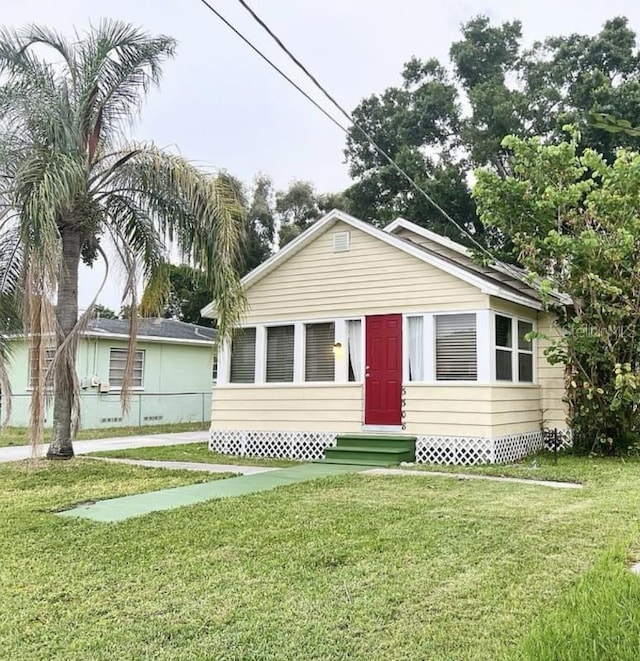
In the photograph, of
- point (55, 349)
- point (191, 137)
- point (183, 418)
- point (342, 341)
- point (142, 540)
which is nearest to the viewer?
point (142, 540)

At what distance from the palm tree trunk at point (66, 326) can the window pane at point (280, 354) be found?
3.66 meters

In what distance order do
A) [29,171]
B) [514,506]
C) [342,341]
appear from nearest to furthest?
[514,506] → [29,171] → [342,341]

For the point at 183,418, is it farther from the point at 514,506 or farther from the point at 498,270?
the point at 514,506

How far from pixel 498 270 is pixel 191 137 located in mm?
9677

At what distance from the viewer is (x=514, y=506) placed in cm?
612

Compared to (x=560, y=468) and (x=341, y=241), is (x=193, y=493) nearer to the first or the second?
(x=560, y=468)

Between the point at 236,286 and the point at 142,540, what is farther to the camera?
the point at 236,286

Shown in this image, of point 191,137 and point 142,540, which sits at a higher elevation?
point 191,137

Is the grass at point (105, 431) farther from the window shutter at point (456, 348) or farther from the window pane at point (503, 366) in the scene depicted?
the window pane at point (503, 366)

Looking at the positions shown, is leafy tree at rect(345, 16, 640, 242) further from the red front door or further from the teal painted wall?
the red front door

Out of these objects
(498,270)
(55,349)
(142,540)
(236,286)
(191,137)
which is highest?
(191,137)

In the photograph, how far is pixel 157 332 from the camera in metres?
19.5

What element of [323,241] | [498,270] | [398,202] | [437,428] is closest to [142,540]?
[437,428]

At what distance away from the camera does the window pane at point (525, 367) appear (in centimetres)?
1112
